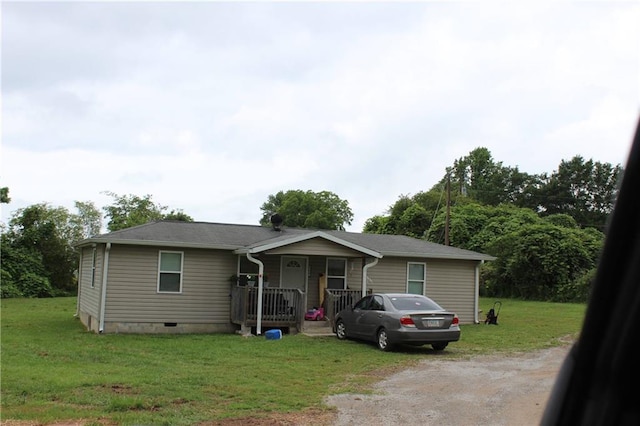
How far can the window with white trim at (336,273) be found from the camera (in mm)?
21047

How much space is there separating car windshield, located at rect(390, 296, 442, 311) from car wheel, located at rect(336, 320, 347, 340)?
86.6 inches

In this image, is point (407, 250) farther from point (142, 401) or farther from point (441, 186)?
point (441, 186)

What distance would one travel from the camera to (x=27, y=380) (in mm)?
9578

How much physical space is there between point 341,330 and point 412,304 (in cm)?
275

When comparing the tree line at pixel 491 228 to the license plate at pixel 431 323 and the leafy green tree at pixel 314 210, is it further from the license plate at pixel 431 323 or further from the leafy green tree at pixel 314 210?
the leafy green tree at pixel 314 210

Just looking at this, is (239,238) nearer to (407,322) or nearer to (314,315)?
(314,315)

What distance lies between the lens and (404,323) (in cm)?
1428

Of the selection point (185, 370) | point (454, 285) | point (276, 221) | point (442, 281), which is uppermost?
point (276, 221)

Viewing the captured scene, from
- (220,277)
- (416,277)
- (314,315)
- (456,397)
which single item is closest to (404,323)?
(456,397)

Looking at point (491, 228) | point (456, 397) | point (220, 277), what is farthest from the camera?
point (491, 228)

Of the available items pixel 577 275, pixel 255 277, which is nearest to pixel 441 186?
pixel 577 275

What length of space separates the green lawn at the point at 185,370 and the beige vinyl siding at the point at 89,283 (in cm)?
83

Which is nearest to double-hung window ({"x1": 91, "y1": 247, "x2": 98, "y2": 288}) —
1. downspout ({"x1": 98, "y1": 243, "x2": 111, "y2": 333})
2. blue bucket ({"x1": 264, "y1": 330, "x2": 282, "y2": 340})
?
downspout ({"x1": 98, "y1": 243, "x2": 111, "y2": 333})

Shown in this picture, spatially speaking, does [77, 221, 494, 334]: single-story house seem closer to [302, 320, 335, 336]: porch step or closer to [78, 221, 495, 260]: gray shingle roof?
[78, 221, 495, 260]: gray shingle roof
